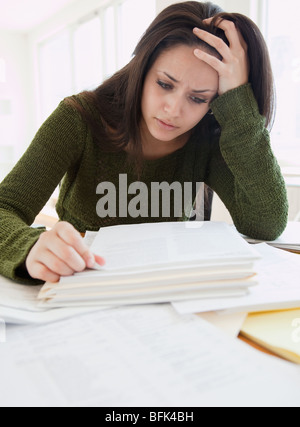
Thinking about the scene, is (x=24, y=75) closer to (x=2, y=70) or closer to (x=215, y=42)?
(x=2, y=70)

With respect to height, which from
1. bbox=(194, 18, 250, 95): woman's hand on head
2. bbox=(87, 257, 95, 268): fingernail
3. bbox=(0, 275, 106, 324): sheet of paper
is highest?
bbox=(194, 18, 250, 95): woman's hand on head

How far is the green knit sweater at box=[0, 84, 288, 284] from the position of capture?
776 millimetres

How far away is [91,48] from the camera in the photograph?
4.56 meters

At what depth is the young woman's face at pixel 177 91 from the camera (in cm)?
86

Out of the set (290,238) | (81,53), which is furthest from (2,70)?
(290,238)

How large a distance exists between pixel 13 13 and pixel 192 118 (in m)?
4.90

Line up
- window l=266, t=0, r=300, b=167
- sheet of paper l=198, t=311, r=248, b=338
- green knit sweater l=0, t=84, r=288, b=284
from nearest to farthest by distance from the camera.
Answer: sheet of paper l=198, t=311, r=248, b=338 → green knit sweater l=0, t=84, r=288, b=284 → window l=266, t=0, r=300, b=167

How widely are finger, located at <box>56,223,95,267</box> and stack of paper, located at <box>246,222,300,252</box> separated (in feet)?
1.55

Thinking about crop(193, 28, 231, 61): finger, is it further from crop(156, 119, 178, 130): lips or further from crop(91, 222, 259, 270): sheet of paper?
crop(91, 222, 259, 270): sheet of paper

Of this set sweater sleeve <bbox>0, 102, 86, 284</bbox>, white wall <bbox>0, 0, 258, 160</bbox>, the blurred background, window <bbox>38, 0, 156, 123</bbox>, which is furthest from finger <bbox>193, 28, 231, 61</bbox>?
white wall <bbox>0, 0, 258, 160</bbox>

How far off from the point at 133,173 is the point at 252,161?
334 millimetres

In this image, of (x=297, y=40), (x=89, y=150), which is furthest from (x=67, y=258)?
(x=297, y=40)

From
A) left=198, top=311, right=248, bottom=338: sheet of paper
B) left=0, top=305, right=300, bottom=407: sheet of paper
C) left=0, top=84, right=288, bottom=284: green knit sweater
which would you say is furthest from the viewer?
left=0, top=84, right=288, bottom=284: green knit sweater
